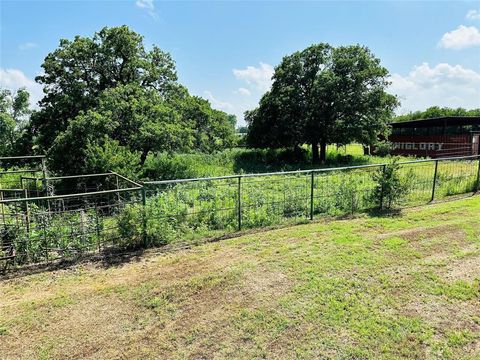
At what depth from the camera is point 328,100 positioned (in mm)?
23422

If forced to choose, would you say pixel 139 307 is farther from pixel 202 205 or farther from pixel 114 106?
pixel 114 106

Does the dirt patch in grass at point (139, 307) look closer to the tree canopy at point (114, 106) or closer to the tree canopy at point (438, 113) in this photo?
the tree canopy at point (114, 106)

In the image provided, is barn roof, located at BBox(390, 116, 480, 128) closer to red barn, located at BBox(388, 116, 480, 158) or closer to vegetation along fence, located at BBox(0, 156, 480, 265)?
red barn, located at BBox(388, 116, 480, 158)

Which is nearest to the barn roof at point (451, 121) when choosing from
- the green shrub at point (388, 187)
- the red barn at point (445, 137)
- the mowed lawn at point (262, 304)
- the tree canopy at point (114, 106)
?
the red barn at point (445, 137)

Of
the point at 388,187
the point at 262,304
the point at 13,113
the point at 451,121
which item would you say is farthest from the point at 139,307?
the point at 13,113

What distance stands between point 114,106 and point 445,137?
27.0m

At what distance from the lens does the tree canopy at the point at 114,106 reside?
1332 cm

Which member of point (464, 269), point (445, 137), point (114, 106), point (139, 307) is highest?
point (114, 106)

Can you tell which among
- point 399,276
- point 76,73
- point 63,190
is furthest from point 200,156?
point 399,276

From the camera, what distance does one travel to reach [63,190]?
11766 mm

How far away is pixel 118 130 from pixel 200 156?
9377 millimetres

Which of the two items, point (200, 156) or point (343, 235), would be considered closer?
point (343, 235)

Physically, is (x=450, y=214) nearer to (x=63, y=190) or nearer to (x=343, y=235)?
(x=343, y=235)

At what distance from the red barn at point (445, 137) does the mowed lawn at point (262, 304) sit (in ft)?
85.2
